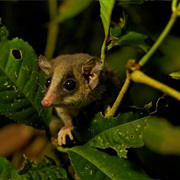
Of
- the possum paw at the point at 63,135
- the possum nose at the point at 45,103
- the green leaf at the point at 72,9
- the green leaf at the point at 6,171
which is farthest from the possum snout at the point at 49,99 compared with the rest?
the green leaf at the point at 72,9

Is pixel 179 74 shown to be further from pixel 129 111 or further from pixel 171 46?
pixel 171 46

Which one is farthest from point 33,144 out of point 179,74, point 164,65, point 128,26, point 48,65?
point 179,74

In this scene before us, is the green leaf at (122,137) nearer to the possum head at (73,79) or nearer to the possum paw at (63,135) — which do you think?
the possum paw at (63,135)

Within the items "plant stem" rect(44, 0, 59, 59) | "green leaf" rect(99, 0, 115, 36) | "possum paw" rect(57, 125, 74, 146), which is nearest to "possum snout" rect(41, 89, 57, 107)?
"possum paw" rect(57, 125, 74, 146)

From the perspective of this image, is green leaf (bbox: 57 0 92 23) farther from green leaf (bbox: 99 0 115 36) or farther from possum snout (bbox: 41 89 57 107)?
green leaf (bbox: 99 0 115 36)

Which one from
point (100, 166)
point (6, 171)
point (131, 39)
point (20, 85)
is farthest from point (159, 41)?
point (6, 171)

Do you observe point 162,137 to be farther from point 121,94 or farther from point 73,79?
point 121,94
